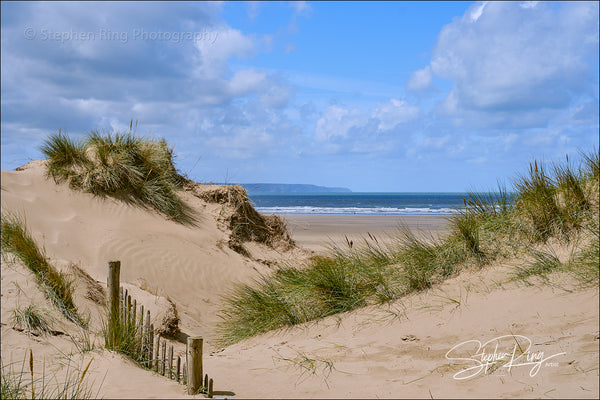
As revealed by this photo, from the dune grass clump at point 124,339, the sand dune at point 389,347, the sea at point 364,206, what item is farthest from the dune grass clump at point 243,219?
the dune grass clump at point 124,339

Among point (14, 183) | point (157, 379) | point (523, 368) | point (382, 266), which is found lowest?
point (157, 379)

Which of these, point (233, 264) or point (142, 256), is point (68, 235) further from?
point (233, 264)

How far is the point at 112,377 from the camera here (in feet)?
16.0

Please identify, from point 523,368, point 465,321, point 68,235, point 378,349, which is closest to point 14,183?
point 68,235

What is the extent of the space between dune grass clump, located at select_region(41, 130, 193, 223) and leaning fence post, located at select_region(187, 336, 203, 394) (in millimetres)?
7545

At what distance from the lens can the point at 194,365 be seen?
177 inches

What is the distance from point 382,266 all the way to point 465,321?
5.58 ft

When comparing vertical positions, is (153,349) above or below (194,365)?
below

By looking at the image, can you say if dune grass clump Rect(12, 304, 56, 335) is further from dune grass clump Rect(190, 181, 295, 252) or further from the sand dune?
dune grass clump Rect(190, 181, 295, 252)

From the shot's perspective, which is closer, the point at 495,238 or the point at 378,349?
the point at 378,349

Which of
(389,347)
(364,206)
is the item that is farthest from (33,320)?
(364,206)

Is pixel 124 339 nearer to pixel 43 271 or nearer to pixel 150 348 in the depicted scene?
pixel 150 348

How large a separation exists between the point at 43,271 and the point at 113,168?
4668 mm

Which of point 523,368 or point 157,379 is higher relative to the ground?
point 523,368
